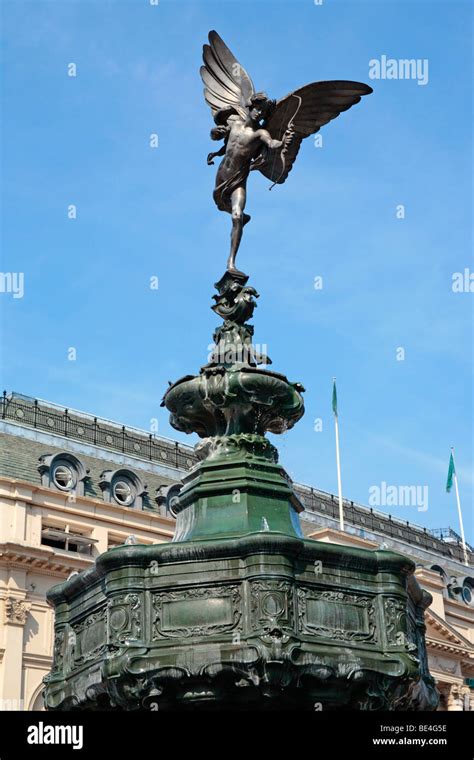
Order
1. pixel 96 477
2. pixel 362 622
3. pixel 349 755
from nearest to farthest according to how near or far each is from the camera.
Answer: pixel 349 755
pixel 362 622
pixel 96 477

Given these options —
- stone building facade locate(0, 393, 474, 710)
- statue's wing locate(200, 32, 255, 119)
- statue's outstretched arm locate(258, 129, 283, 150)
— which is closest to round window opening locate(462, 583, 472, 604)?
stone building facade locate(0, 393, 474, 710)

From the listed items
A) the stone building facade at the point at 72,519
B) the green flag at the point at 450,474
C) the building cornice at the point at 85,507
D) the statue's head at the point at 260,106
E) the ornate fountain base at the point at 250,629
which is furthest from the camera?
the green flag at the point at 450,474

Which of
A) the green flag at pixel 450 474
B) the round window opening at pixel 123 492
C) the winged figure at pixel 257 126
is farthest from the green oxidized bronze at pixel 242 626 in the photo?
the green flag at pixel 450 474

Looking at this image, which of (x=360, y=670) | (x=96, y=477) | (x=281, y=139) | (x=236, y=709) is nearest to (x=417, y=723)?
(x=360, y=670)

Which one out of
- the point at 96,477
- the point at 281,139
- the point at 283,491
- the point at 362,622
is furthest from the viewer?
the point at 96,477

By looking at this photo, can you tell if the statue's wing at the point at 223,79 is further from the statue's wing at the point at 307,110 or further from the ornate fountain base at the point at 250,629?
the ornate fountain base at the point at 250,629

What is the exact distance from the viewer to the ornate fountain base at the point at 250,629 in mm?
10430

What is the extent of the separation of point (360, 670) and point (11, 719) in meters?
3.55

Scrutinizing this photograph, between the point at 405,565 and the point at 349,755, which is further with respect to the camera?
the point at 405,565

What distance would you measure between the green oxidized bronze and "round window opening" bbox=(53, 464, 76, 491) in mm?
39396

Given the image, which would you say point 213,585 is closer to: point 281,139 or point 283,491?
point 283,491

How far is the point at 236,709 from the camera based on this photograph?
10.7 meters

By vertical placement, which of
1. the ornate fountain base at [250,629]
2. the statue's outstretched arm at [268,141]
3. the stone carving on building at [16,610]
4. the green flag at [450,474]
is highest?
the green flag at [450,474]

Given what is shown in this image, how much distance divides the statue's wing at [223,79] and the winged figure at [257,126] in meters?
0.01
